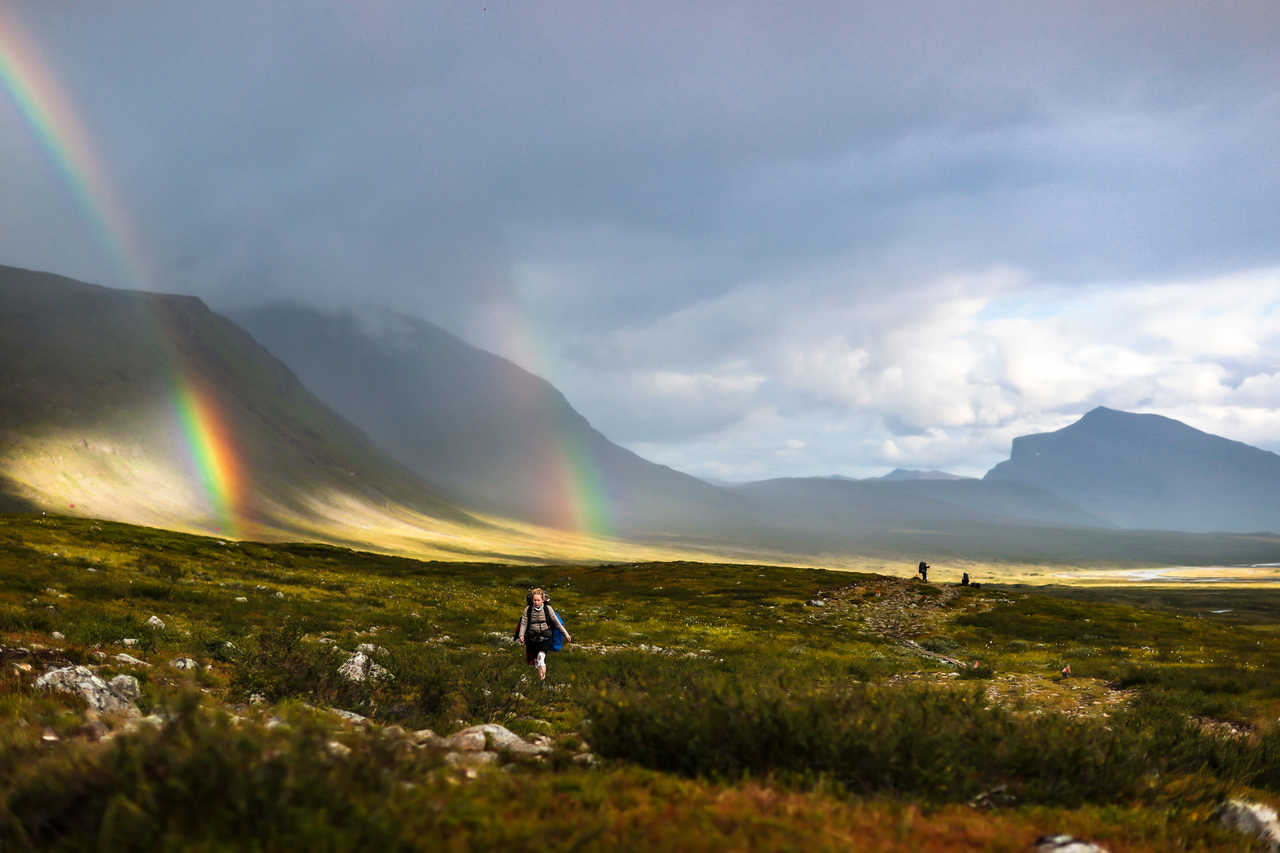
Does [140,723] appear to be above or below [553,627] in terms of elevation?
above

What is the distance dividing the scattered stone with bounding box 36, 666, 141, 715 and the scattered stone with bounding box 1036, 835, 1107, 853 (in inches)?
483

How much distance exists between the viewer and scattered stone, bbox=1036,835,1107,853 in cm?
659

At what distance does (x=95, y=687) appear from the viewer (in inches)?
434

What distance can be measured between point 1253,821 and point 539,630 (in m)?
15.2

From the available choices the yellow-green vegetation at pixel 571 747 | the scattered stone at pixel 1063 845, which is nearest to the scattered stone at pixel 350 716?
the yellow-green vegetation at pixel 571 747

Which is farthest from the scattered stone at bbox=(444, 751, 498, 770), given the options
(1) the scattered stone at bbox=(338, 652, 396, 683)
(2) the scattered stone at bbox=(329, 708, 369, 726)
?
(1) the scattered stone at bbox=(338, 652, 396, 683)

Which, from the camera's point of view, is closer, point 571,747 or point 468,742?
point 468,742

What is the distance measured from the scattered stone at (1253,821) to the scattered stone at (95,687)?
15.4 metres

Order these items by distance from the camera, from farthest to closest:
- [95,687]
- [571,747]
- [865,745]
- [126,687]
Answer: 1. [126,687]
2. [95,687]
3. [571,747]
4. [865,745]

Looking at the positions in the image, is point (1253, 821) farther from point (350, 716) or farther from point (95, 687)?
point (95, 687)

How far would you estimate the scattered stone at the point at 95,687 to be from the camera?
419 inches

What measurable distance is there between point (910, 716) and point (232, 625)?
20.6 m

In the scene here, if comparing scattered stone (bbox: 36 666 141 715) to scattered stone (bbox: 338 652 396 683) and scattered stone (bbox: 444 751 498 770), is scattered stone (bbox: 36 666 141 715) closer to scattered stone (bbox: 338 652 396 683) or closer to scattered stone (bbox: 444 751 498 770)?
scattered stone (bbox: 338 652 396 683)

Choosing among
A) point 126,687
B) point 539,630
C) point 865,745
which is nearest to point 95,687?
point 126,687
